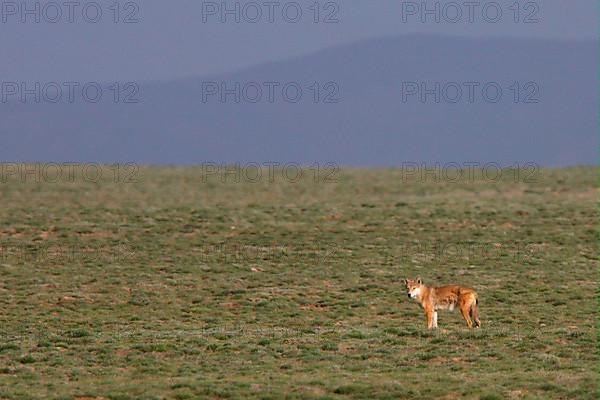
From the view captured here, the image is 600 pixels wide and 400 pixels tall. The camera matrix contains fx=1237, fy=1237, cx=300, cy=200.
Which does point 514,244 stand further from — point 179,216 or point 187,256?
point 179,216

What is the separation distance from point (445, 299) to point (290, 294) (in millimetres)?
9407

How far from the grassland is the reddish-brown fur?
20.2 inches

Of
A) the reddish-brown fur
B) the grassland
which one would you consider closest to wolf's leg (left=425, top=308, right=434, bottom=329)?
the reddish-brown fur

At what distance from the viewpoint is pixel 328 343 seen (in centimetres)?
2581

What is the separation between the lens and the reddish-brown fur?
26562 millimetres

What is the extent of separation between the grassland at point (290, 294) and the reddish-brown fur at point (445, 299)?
51 centimetres

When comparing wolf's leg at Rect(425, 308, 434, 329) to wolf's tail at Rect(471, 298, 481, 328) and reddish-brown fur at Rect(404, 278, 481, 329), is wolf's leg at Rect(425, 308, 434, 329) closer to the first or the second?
reddish-brown fur at Rect(404, 278, 481, 329)

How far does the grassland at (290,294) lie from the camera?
22.6 meters

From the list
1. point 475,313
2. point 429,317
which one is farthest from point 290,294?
point 475,313

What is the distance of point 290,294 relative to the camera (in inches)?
1394

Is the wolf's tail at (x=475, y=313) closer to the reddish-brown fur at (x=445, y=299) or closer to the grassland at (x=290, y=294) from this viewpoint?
the reddish-brown fur at (x=445, y=299)

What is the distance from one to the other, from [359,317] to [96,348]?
7997 millimetres

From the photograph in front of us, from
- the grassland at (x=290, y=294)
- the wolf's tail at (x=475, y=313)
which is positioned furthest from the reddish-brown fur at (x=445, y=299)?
the grassland at (x=290, y=294)

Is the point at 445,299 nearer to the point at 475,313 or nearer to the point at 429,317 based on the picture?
the point at 429,317
